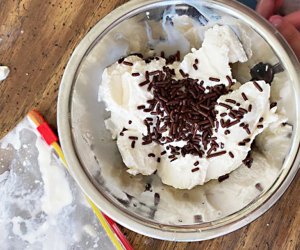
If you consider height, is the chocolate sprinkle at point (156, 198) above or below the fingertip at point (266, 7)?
below

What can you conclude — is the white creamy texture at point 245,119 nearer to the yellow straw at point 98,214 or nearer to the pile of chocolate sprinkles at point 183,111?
the pile of chocolate sprinkles at point 183,111

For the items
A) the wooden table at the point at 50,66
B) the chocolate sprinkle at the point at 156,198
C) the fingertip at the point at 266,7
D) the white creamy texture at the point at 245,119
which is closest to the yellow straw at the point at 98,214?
the wooden table at the point at 50,66

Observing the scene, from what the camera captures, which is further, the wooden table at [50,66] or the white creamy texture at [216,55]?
the wooden table at [50,66]

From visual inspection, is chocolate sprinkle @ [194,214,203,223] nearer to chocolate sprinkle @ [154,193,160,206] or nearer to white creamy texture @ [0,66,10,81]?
chocolate sprinkle @ [154,193,160,206]

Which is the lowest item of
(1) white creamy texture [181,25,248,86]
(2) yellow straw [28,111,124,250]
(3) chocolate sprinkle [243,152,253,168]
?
(2) yellow straw [28,111,124,250]

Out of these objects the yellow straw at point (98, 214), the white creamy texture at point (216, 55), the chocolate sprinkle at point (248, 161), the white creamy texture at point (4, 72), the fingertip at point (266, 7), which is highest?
the fingertip at point (266, 7)

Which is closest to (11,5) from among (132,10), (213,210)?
(132,10)

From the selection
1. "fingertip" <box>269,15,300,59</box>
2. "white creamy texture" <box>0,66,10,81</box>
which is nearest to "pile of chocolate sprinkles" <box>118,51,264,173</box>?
"fingertip" <box>269,15,300,59</box>

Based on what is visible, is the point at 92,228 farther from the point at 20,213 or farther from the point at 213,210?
the point at 213,210
